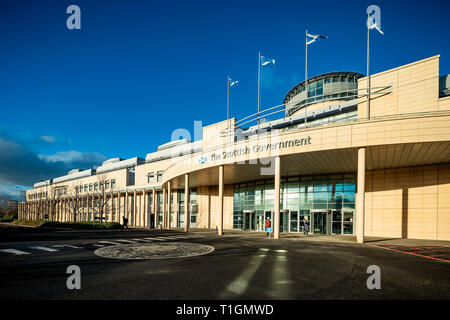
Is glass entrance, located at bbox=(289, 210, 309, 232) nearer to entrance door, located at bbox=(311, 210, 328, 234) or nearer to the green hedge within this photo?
entrance door, located at bbox=(311, 210, 328, 234)

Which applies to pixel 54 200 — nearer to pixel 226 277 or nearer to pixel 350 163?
pixel 350 163

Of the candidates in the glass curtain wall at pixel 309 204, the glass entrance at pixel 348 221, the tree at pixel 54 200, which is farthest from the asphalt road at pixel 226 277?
the tree at pixel 54 200

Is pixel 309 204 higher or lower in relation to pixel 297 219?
higher

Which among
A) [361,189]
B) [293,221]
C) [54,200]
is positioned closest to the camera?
[361,189]

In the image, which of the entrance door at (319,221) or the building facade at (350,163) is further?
the entrance door at (319,221)

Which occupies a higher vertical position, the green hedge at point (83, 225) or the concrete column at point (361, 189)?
the concrete column at point (361, 189)

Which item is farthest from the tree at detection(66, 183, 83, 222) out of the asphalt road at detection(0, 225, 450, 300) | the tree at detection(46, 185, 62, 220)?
the asphalt road at detection(0, 225, 450, 300)

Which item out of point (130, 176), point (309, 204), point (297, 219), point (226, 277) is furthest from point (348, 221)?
point (130, 176)

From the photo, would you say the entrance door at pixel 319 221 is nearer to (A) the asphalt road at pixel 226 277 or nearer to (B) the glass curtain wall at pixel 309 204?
(B) the glass curtain wall at pixel 309 204

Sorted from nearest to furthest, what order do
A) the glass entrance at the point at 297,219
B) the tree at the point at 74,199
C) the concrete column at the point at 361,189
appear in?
the concrete column at the point at 361,189 < the glass entrance at the point at 297,219 < the tree at the point at 74,199

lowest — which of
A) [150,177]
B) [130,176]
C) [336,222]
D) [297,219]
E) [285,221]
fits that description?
[285,221]
